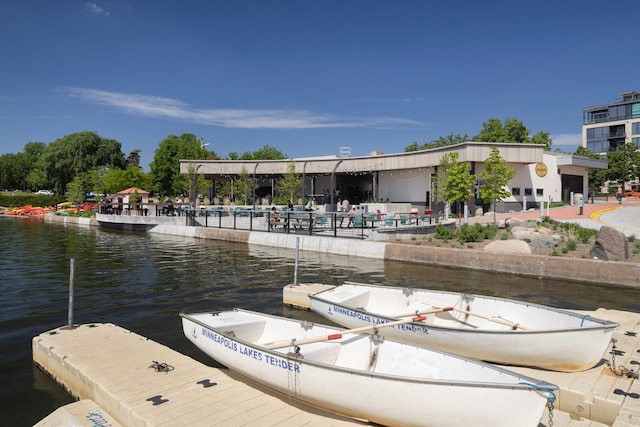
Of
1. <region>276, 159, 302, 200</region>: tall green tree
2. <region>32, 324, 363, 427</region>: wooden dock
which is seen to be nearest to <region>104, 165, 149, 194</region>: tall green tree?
<region>276, 159, 302, 200</region>: tall green tree

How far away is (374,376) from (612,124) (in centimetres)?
10308

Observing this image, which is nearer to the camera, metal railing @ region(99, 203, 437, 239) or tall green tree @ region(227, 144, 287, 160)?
metal railing @ region(99, 203, 437, 239)

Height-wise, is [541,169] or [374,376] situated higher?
[541,169]

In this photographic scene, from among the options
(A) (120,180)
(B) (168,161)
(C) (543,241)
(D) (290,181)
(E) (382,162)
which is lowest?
(C) (543,241)

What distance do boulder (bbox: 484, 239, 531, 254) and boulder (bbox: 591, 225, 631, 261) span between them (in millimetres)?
2483

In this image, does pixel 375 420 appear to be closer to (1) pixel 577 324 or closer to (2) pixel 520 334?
(2) pixel 520 334

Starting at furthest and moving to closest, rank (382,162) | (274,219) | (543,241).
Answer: (382,162) → (274,219) → (543,241)

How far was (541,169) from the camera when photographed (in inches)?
1521

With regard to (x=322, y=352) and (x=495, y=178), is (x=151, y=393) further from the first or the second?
(x=495, y=178)

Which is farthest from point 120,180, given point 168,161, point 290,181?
point 290,181

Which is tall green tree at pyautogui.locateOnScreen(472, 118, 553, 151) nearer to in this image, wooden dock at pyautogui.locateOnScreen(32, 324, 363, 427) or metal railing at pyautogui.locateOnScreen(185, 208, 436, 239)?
metal railing at pyautogui.locateOnScreen(185, 208, 436, 239)

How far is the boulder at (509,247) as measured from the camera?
59.5 ft

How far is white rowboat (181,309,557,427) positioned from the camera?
14.3ft

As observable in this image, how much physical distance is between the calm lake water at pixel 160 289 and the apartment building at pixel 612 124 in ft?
287
